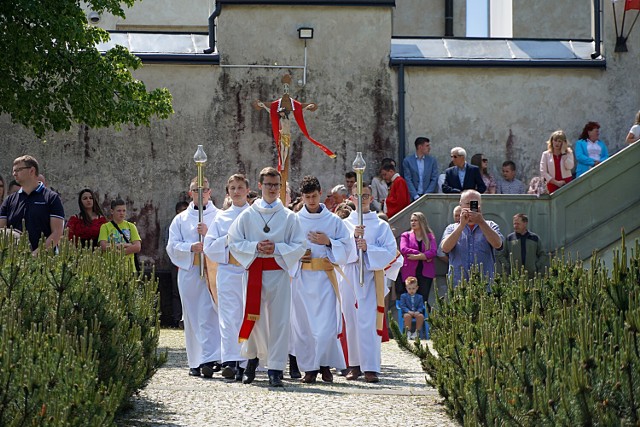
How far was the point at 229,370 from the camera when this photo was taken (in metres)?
13.1

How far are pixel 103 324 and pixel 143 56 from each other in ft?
44.5

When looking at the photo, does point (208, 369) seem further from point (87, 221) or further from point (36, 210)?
point (87, 221)

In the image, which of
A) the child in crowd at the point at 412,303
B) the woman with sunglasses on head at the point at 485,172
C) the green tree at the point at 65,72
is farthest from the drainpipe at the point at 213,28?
the child in crowd at the point at 412,303

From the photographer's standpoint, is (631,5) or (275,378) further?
(631,5)

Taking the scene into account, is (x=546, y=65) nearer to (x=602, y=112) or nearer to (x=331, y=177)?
(x=602, y=112)

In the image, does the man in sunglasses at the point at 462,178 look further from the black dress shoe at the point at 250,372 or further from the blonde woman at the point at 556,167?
the black dress shoe at the point at 250,372

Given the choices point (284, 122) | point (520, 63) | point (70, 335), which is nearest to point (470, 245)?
point (284, 122)

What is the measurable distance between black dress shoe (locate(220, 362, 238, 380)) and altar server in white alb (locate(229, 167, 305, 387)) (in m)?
0.34

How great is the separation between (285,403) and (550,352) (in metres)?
3.63

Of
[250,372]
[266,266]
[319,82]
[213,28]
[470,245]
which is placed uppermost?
[213,28]

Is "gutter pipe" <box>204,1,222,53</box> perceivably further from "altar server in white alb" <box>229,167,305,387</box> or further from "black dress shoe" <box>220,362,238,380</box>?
"black dress shoe" <box>220,362,238,380</box>

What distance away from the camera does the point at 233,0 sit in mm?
23016

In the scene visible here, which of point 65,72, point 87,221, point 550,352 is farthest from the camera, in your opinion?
point 65,72

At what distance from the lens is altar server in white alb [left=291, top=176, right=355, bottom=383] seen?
13.4 meters
